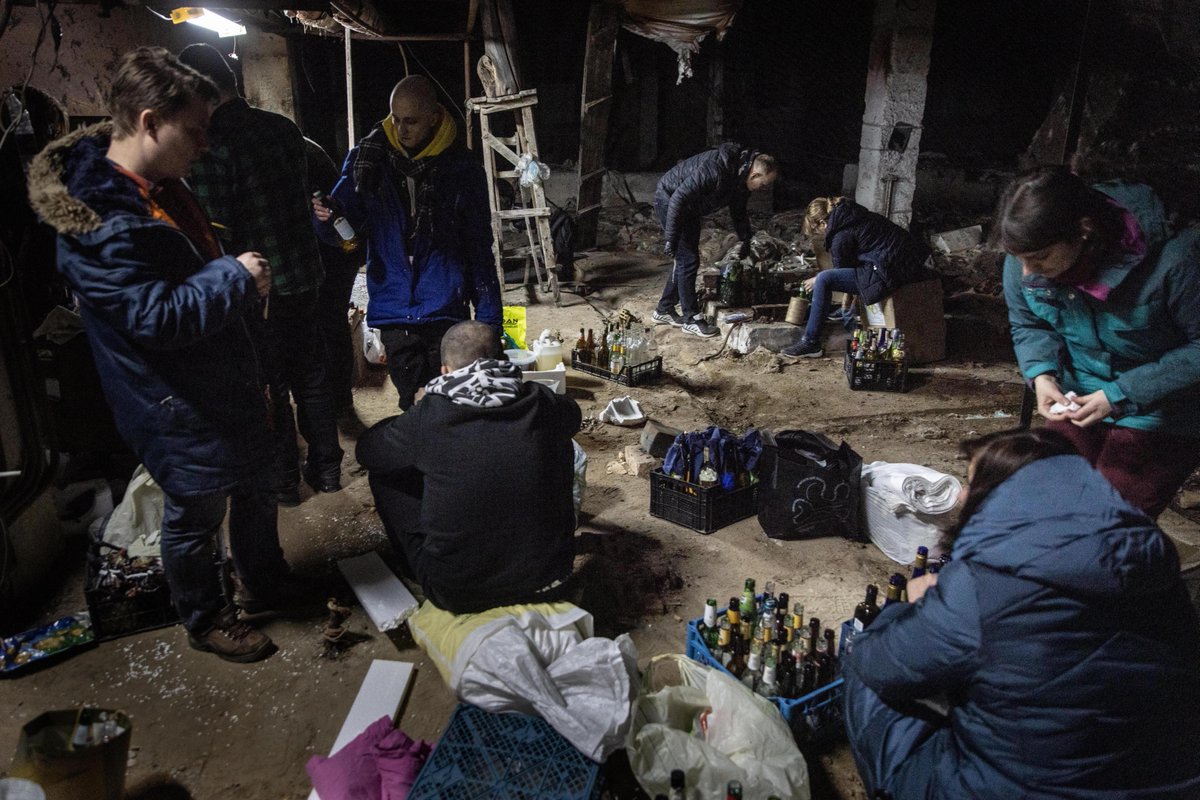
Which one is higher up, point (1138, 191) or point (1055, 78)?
point (1055, 78)

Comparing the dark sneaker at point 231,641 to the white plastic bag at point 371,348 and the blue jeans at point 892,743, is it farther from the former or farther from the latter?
the white plastic bag at point 371,348

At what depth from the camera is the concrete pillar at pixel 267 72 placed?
991 centimetres

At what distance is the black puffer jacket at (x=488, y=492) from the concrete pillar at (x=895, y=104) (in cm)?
706

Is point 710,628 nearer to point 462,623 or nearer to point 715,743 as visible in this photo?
point 715,743

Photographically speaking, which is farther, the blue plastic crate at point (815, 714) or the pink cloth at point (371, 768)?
the blue plastic crate at point (815, 714)

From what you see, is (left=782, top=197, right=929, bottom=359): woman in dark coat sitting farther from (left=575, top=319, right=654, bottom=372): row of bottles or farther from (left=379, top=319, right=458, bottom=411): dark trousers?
(left=379, top=319, right=458, bottom=411): dark trousers

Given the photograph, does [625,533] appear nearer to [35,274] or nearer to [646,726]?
[646,726]

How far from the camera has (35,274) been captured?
4.54 meters

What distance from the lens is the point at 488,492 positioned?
312cm

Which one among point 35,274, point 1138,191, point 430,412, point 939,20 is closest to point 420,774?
point 430,412

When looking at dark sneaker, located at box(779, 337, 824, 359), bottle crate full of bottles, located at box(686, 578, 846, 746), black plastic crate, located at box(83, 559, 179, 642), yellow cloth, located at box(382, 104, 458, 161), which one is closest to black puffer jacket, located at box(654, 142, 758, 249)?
dark sneaker, located at box(779, 337, 824, 359)

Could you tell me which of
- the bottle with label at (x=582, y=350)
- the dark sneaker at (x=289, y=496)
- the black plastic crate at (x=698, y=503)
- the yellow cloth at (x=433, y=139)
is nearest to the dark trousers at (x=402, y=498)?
the dark sneaker at (x=289, y=496)

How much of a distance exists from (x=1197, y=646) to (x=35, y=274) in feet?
18.2

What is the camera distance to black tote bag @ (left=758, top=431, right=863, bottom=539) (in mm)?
4348
